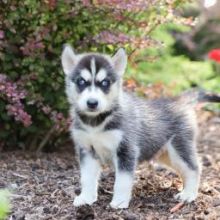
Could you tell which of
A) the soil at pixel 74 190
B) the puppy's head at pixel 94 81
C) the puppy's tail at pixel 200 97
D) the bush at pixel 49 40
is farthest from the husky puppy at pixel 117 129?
the bush at pixel 49 40

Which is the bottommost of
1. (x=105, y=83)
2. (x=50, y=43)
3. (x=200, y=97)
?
(x=200, y=97)

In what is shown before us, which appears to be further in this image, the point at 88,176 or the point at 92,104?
the point at 88,176

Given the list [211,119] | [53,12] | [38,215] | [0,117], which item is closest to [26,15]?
[53,12]

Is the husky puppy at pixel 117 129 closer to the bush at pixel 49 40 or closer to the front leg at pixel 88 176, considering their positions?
the front leg at pixel 88 176

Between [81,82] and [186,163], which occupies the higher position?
[81,82]

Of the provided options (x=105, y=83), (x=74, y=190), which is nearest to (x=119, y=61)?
(x=105, y=83)

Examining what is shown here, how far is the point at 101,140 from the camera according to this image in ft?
16.3

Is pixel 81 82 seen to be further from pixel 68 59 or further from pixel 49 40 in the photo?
pixel 49 40

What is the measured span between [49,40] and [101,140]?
5.13 feet

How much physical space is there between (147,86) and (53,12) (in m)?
1.99

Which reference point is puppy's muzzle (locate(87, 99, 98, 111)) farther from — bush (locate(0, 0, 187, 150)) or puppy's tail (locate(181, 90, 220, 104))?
puppy's tail (locate(181, 90, 220, 104))

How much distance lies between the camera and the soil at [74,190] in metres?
4.85

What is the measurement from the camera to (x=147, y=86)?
7676mm

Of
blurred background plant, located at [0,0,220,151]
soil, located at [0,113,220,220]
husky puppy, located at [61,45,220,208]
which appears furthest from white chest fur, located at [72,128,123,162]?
blurred background plant, located at [0,0,220,151]
